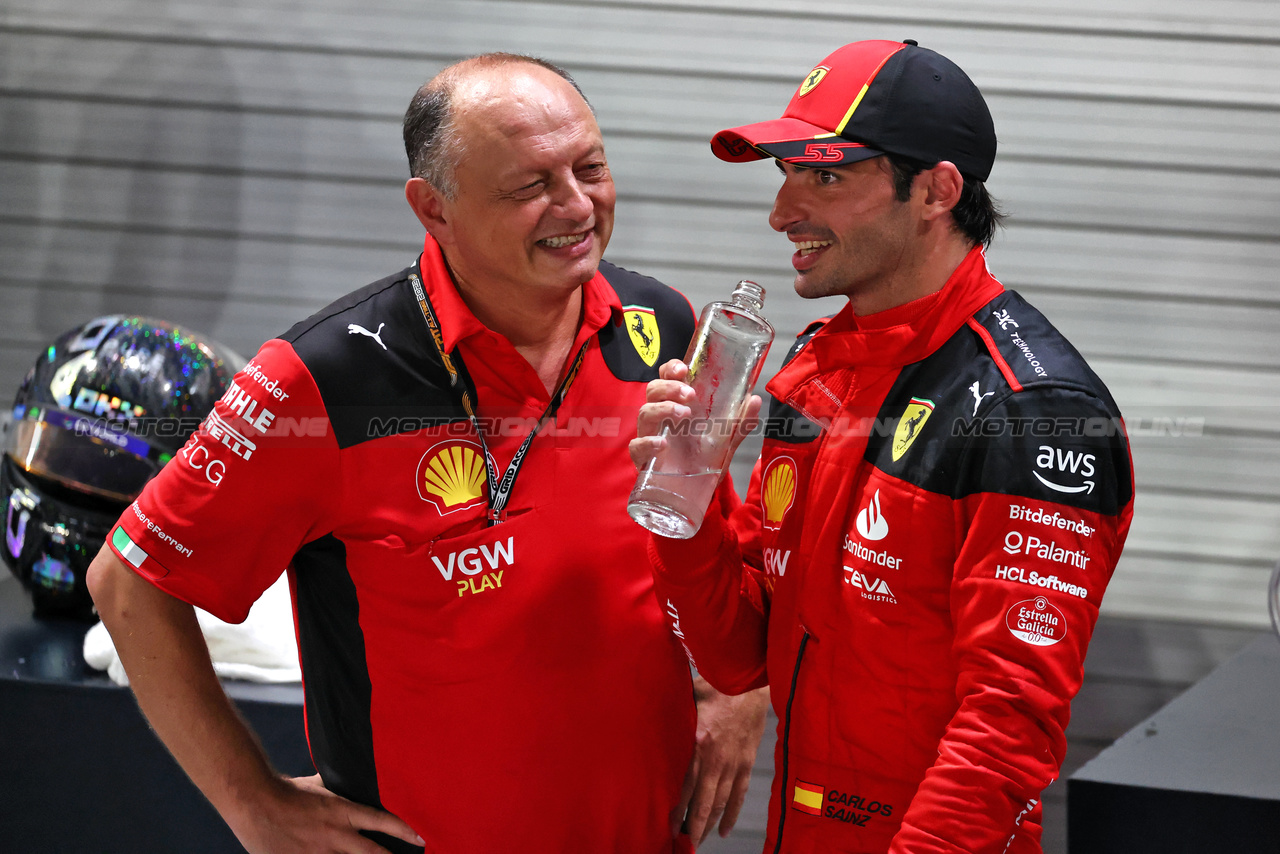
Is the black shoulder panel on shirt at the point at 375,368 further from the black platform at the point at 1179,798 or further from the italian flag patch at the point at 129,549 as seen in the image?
the black platform at the point at 1179,798

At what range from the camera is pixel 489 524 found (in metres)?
1.98

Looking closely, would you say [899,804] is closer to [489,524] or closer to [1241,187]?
[489,524]

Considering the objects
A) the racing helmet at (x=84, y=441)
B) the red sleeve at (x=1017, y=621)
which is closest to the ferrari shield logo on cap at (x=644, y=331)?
the red sleeve at (x=1017, y=621)

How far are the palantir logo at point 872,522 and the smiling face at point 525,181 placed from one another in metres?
0.68

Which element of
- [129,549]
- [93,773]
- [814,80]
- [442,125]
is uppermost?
[814,80]

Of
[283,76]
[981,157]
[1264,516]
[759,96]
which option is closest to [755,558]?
[981,157]

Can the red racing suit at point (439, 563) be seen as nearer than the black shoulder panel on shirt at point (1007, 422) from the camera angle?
No

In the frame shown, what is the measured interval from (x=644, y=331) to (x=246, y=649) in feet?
4.87

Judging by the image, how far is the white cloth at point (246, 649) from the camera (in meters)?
2.91

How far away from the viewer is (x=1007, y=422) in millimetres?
1572

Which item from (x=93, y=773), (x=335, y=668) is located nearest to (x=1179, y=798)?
(x=335, y=668)

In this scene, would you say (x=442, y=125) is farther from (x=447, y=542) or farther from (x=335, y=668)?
(x=335, y=668)

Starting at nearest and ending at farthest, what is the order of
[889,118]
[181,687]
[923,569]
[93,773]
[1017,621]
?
[1017,621], [923,569], [889,118], [181,687], [93,773]

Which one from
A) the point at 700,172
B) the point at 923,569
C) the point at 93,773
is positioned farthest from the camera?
the point at 700,172
